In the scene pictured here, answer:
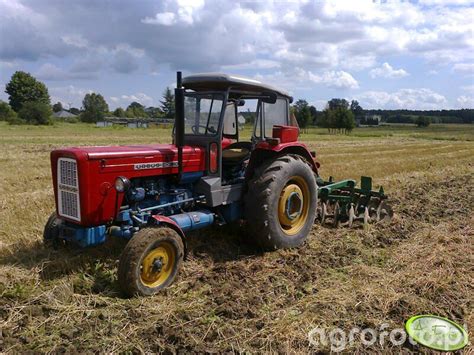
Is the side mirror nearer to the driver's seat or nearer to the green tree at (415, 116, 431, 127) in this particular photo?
the driver's seat

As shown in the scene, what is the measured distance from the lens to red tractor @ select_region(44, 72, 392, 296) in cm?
446

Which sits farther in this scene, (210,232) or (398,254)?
(210,232)

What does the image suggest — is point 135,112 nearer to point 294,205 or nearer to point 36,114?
point 36,114

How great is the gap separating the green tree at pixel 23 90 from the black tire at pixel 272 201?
77.9m

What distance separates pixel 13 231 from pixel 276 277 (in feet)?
11.7

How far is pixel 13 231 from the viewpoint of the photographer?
5.82 meters

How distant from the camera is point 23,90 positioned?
75.9m

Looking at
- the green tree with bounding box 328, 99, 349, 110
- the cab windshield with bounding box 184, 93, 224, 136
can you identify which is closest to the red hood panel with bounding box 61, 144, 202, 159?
the cab windshield with bounding box 184, 93, 224, 136

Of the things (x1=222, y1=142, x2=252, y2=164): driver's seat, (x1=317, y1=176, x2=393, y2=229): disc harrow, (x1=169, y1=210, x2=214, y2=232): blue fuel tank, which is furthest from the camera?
(x1=317, y1=176, x2=393, y2=229): disc harrow

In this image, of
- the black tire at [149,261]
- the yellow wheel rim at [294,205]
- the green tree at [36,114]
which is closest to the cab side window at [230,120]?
the yellow wheel rim at [294,205]

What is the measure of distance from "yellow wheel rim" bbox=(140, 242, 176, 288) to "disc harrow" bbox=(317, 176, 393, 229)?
3.30 meters

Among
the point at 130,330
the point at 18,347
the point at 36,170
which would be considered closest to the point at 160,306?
the point at 130,330

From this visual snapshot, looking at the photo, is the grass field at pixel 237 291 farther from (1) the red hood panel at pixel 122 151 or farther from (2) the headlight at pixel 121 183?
(1) the red hood panel at pixel 122 151

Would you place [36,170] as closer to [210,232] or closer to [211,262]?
[210,232]
